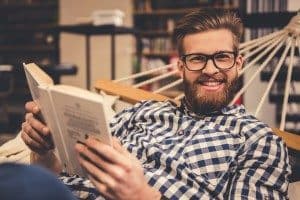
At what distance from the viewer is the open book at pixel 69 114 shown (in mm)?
686

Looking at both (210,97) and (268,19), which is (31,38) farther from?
(210,97)

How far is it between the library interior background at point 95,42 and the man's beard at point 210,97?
169 centimetres

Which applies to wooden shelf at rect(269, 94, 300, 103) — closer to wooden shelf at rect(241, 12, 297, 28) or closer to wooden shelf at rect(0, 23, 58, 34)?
wooden shelf at rect(241, 12, 297, 28)

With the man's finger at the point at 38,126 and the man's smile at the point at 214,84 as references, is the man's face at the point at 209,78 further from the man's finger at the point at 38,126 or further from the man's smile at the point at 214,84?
the man's finger at the point at 38,126

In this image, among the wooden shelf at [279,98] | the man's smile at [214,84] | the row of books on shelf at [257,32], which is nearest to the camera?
the man's smile at [214,84]

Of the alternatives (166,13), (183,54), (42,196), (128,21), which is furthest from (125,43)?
(42,196)

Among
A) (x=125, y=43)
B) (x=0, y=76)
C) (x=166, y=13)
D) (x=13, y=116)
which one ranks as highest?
(x=166, y=13)

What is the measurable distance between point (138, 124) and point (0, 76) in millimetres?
3680

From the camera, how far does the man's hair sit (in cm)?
116

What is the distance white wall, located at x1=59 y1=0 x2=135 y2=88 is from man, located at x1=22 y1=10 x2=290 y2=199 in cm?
353

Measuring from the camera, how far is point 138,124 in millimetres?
1182

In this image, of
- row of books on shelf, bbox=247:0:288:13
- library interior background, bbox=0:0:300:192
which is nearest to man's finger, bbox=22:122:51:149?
library interior background, bbox=0:0:300:192

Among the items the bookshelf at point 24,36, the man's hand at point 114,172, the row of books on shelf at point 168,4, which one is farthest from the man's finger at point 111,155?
the bookshelf at point 24,36

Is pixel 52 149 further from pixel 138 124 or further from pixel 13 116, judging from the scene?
pixel 13 116
